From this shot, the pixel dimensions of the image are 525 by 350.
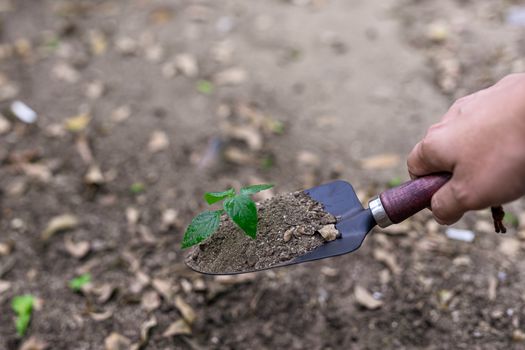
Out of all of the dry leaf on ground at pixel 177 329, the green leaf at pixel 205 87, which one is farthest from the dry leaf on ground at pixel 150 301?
the green leaf at pixel 205 87

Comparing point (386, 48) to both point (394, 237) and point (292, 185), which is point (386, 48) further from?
point (394, 237)

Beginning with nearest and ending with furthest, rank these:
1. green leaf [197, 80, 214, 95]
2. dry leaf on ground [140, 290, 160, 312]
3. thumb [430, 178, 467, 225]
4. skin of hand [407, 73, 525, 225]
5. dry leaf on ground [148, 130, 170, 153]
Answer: skin of hand [407, 73, 525, 225] → thumb [430, 178, 467, 225] → dry leaf on ground [140, 290, 160, 312] → dry leaf on ground [148, 130, 170, 153] → green leaf [197, 80, 214, 95]

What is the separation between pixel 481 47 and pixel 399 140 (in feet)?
3.87

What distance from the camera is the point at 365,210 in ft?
5.39

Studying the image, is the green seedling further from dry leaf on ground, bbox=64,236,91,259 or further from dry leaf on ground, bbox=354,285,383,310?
dry leaf on ground, bbox=354,285,383,310

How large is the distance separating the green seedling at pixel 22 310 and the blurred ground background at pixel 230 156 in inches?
1.3

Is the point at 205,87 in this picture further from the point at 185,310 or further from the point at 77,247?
the point at 185,310

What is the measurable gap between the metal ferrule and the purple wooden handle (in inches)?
0.5

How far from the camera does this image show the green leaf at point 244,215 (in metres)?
1.62

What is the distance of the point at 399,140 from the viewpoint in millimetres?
2990

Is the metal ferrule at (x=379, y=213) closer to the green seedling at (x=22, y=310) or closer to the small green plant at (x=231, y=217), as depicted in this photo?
the small green plant at (x=231, y=217)

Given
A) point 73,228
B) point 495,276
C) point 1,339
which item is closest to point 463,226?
point 495,276

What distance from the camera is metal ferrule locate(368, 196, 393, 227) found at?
5.18 ft

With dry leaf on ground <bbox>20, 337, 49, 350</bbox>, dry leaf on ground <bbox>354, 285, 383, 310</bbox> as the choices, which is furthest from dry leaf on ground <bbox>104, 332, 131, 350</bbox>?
dry leaf on ground <bbox>354, 285, 383, 310</bbox>
